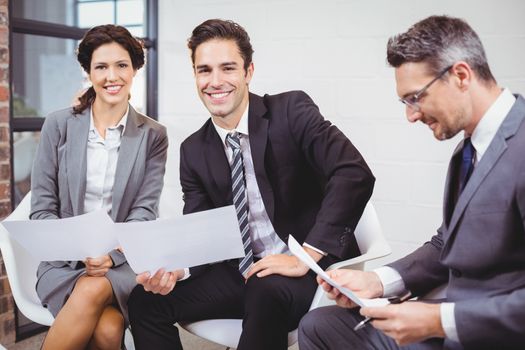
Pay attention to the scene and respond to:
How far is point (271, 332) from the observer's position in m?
1.56

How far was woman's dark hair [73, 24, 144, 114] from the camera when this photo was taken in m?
2.01

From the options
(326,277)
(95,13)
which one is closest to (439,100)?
(326,277)

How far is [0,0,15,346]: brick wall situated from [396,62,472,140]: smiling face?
1635 millimetres

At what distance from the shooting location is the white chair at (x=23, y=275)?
1.89 m

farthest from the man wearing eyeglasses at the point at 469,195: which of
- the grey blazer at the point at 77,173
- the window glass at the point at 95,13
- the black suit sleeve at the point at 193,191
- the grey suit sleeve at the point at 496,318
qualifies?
the window glass at the point at 95,13

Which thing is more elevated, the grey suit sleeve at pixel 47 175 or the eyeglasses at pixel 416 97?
the eyeglasses at pixel 416 97

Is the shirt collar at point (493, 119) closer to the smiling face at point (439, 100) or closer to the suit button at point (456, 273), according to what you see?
the smiling face at point (439, 100)

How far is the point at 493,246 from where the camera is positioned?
47.9 inches

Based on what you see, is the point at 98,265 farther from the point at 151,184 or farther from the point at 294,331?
the point at 294,331

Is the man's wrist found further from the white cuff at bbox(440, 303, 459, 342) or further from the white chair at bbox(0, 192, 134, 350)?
the white chair at bbox(0, 192, 134, 350)

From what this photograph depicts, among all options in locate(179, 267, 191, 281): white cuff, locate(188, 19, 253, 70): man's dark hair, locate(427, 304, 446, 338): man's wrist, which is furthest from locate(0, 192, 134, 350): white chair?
locate(427, 304, 446, 338): man's wrist

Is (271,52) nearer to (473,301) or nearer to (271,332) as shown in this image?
(271,332)

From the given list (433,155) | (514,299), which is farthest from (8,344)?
(514,299)

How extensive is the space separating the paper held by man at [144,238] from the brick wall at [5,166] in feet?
2.61
